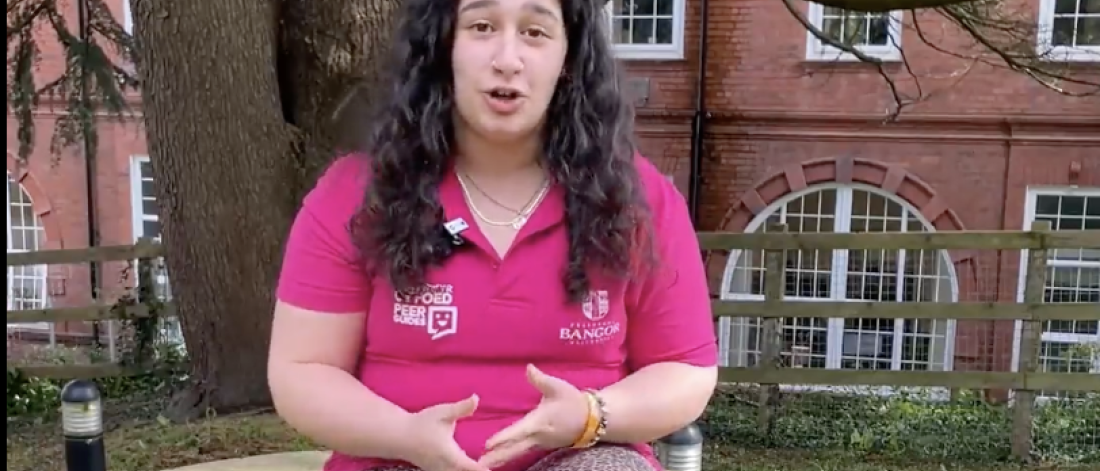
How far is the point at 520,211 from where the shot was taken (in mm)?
1484

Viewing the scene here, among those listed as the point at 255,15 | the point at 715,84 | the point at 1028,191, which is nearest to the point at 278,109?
the point at 255,15

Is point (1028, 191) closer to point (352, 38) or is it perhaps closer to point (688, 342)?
point (352, 38)

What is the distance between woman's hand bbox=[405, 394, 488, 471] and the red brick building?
26.9 ft

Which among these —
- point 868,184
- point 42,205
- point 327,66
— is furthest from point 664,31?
point 42,205

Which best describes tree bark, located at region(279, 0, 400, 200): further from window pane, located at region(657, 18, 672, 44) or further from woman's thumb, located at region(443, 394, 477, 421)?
window pane, located at region(657, 18, 672, 44)

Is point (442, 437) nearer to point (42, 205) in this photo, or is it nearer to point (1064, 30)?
point (1064, 30)

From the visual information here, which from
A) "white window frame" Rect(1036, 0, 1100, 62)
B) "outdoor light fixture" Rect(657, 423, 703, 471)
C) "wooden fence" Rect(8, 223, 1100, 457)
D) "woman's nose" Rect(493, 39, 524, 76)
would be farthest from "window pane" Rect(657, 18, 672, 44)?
"woman's nose" Rect(493, 39, 524, 76)

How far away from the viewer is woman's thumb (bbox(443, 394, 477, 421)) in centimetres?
132

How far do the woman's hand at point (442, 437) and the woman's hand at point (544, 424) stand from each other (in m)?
0.04

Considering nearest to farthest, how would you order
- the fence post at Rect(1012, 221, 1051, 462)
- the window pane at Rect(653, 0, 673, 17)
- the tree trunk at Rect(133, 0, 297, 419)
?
1. the tree trunk at Rect(133, 0, 297, 419)
2. the fence post at Rect(1012, 221, 1051, 462)
3. the window pane at Rect(653, 0, 673, 17)

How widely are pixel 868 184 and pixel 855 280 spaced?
93cm

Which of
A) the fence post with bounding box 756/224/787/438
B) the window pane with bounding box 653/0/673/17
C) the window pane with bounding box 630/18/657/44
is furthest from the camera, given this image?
the window pane with bounding box 630/18/657/44

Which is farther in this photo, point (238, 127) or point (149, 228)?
point (149, 228)

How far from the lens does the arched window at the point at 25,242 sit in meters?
11.2
